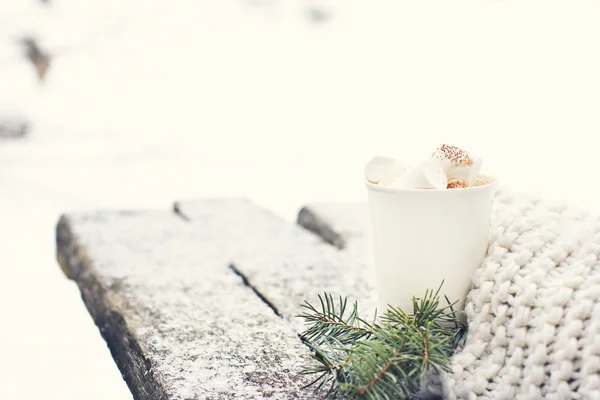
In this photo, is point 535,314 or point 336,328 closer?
point 535,314

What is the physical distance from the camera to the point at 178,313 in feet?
3.37

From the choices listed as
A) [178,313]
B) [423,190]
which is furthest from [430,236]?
[178,313]

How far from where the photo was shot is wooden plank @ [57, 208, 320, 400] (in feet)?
2.64

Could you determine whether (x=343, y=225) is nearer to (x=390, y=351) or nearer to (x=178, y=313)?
(x=178, y=313)

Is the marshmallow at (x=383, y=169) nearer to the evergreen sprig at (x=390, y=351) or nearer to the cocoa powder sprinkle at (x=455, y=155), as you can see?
the cocoa powder sprinkle at (x=455, y=155)

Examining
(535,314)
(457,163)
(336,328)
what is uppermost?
(457,163)

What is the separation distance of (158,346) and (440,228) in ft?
1.34

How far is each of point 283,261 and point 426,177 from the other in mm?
565

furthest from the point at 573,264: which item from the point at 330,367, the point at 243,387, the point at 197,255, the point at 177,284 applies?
the point at 197,255

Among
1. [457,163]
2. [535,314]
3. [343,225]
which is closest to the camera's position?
[535,314]

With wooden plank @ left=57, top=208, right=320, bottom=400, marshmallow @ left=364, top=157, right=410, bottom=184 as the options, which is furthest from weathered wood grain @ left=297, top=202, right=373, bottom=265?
marshmallow @ left=364, top=157, right=410, bottom=184

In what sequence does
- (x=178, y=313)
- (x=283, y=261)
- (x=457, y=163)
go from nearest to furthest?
(x=457, y=163) → (x=178, y=313) → (x=283, y=261)

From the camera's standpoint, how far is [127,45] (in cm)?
270

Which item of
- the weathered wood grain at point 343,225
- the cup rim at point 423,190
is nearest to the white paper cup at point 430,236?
the cup rim at point 423,190
